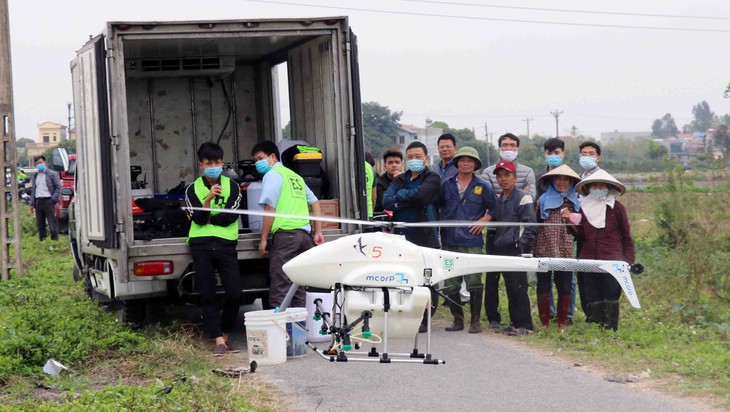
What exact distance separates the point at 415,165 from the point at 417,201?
36 centimetres

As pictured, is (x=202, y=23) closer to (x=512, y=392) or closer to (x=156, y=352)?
(x=156, y=352)

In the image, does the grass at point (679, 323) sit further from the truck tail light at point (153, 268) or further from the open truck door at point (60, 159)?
the open truck door at point (60, 159)

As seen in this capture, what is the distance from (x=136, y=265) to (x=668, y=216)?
27.2 ft

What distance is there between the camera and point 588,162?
1091 centimetres

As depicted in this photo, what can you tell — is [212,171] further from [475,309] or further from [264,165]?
[475,309]

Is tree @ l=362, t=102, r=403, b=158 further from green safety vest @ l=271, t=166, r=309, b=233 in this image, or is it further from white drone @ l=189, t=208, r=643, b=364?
white drone @ l=189, t=208, r=643, b=364

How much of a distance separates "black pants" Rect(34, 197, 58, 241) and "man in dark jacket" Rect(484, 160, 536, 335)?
14258mm

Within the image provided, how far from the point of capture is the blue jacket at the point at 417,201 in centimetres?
1106

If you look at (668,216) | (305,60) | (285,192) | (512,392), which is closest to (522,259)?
(512,392)

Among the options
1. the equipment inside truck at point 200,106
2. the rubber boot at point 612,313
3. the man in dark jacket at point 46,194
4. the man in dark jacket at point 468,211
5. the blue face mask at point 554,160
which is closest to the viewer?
the rubber boot at point 612,313

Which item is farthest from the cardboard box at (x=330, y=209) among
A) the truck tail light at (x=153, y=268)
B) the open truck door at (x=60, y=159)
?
the open truck door at (x=60, y=159)

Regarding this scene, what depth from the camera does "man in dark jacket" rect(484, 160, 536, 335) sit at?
10.8 m

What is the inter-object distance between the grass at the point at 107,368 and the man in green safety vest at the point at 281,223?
0.88 m

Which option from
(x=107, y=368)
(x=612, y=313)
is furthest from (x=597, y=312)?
(x=107, y=368)
